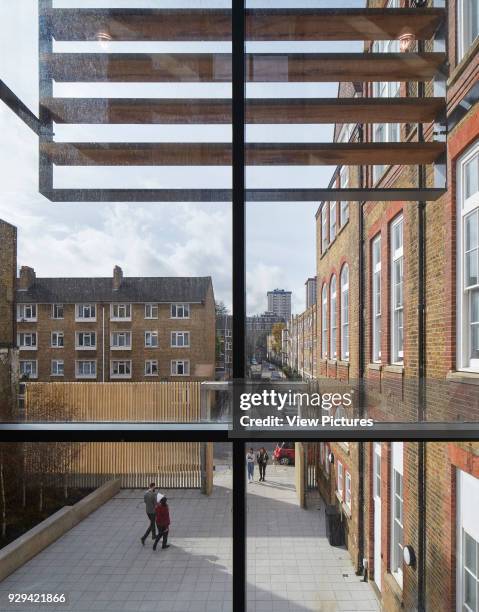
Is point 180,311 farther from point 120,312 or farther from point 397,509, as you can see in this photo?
point 397,509

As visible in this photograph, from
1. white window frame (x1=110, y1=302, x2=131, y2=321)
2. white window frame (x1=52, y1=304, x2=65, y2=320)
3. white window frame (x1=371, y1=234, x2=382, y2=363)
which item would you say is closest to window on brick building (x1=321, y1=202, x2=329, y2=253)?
white window frame (x1=371, y1=234, x2=382, y2=363)

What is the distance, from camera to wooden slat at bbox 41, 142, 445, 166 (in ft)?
7.29

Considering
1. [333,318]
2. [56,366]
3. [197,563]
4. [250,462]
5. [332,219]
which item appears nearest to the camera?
[250,462]

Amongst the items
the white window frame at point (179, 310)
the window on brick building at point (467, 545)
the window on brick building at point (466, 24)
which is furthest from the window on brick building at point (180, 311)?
the window on brick building at point (466, 24)

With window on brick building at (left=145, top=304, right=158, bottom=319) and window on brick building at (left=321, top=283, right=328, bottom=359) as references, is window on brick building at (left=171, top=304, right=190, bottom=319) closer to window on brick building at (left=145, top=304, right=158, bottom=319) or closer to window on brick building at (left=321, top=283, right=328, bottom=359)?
window on brick building at (left=145, top=304, right=158, bottom=319)

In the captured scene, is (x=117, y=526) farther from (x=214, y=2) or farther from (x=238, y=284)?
(x=214, y=2)

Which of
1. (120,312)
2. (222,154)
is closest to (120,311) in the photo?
(120,312)

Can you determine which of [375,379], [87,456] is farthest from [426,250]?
[87,456]

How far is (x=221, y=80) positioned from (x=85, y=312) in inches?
63.7

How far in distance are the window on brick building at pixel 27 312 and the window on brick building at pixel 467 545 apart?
2604mm

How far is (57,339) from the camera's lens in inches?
88.4

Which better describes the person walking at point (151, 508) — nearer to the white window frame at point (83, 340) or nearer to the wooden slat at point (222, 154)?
the white window frame at point (83, 340)

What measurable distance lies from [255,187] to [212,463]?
1.62 meters

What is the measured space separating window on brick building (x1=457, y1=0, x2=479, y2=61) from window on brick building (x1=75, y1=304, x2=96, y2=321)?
259cm
